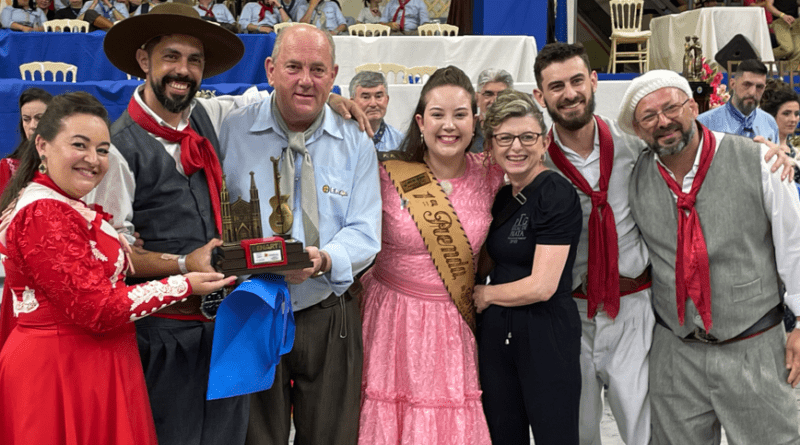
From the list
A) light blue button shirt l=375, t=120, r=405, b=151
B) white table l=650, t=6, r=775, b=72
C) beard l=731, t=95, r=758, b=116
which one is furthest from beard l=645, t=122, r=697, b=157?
white table l=650, t=6, r=775, b=72

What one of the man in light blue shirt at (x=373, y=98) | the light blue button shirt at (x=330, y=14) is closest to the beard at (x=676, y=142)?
the man in light blue shirt at (x=373, y=98)

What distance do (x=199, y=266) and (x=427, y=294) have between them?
73cm

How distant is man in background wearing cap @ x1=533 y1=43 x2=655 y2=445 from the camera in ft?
7.93

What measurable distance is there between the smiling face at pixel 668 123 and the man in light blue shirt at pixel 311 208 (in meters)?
0.88

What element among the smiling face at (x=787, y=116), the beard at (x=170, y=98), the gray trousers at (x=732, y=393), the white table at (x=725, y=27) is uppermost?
the white table at (x=725, y=27)

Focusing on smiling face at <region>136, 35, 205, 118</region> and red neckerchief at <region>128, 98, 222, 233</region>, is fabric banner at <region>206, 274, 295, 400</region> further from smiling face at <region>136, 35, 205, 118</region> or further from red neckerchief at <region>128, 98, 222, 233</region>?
smiling face at <region>136, 35, 205, 118</region>

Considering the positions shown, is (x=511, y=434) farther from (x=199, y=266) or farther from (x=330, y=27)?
(x=330, y=27)

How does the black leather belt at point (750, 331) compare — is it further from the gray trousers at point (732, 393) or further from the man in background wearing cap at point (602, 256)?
the man in background wearing cap at point (602, 256)

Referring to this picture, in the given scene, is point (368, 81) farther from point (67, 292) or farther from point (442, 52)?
point (442, 52)

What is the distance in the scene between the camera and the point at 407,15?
33.1 ft

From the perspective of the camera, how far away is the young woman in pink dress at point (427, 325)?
7.27ft

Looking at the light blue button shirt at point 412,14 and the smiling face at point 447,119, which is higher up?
the light blue button shirt at point 412,14

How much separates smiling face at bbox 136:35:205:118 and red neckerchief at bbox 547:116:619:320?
122 cm

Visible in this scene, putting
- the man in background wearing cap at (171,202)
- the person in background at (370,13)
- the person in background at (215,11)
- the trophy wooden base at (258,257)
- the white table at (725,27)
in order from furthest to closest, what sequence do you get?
the person in background at (370,13)
the person in background at (215,11)
the white table at (725,27)
the man in background wearing cap at (171,202)
the trophy wooden base at (258,257)
